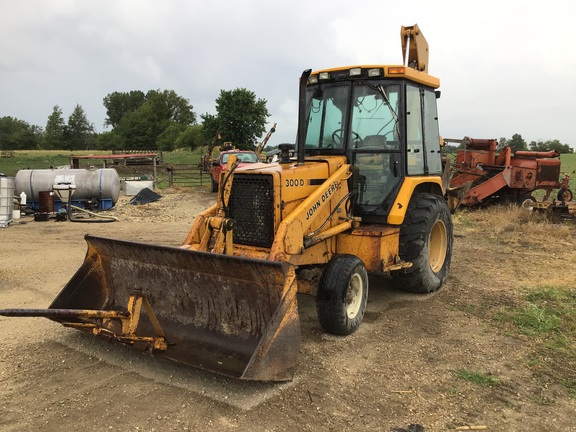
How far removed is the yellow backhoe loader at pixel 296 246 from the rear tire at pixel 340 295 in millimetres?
12

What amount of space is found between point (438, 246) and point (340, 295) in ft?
9.04

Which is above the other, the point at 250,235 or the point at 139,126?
the point at 139,126

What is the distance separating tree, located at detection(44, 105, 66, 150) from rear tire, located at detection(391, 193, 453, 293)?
9165 cm

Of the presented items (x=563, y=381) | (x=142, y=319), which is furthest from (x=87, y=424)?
(x=563, y=381)

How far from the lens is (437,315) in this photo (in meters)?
5.71

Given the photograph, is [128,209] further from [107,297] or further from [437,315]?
[437,315]

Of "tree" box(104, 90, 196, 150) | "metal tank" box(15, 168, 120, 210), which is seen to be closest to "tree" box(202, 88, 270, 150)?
"metal tank" box(15, 168, 120, 210)

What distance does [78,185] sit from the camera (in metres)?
15.3

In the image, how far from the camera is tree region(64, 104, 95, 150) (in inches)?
3540

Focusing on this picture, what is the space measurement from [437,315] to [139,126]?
89700mm

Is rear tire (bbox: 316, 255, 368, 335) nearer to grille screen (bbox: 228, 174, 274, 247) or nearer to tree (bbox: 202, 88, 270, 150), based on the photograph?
grille screen (bbox: 228, 174, 274, 247)

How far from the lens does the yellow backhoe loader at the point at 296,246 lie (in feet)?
13.5

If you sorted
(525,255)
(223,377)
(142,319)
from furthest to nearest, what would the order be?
(525,255)
(142,319)
(223,377)

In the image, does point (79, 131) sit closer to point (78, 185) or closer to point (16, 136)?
point (16, 136)
